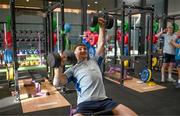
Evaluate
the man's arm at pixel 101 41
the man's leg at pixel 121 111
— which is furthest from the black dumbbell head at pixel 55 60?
the man's leg at pixel 121 111

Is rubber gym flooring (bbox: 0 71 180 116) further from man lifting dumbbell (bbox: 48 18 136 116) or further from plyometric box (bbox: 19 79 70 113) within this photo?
man lifting dumbbell (bbox: 48 18 136 116)

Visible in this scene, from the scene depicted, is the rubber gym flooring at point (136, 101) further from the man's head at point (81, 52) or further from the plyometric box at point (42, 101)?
the man's head at point (81, 52)

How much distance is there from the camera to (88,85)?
1900 millimetres

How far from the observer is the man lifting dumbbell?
1861mm

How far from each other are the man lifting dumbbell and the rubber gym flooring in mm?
1093

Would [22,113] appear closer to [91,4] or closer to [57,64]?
[57,64]

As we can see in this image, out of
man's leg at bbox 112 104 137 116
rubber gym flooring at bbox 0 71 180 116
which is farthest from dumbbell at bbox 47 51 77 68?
rubber gym flooring at bbox 0 71 180 116

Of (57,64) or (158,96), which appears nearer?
(57,64)

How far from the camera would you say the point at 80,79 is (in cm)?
197

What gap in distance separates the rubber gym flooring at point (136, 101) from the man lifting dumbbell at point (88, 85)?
3.59ft

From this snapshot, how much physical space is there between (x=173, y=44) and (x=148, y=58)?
0.71m

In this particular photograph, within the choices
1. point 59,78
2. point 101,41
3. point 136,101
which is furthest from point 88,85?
point 136,101

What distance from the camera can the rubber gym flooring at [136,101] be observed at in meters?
2.98

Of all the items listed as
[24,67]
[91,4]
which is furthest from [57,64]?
[91,4]
